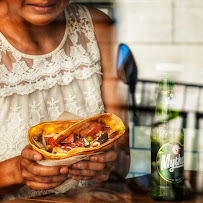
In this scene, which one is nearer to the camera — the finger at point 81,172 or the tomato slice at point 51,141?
the tomato slice at point 51,141

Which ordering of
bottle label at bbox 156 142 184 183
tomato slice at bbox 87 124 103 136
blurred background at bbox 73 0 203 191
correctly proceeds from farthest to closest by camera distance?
blurred background at bbox 73 0 203 191 < tomato slice at bbox 87 124 103 136 < bottle label at bbox 156 142 184 183

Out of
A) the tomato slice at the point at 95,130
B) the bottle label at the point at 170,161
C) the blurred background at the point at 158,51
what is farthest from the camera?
the blurred background at the point at 158,51

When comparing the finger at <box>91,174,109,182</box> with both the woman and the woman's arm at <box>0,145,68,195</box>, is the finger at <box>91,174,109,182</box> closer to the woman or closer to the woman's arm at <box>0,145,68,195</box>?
the woman

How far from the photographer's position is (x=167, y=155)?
1.39 metres

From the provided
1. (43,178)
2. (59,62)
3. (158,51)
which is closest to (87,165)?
(43,178)

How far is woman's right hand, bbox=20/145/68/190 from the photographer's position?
4.95 ft

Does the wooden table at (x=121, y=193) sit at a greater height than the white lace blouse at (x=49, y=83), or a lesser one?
lesser

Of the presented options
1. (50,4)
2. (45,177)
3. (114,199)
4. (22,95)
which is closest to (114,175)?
(114,199)

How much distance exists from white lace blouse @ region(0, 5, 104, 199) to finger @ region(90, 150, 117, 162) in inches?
6.3

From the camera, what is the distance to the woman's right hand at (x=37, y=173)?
1.51 metres

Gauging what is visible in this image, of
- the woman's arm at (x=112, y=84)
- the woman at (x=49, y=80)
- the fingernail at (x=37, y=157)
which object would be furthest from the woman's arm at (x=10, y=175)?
the woman's arm at (x=112, y=84)

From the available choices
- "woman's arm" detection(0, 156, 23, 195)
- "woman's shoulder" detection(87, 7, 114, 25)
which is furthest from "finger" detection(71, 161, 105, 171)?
"woman's shoulder" detection(87, 7, 114, 25)

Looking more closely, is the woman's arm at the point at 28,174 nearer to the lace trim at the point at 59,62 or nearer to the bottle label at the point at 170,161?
the lace trim at the point at 59,62

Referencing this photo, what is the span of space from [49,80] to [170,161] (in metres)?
0.54
